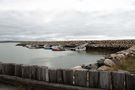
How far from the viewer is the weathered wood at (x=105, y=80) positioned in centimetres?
787

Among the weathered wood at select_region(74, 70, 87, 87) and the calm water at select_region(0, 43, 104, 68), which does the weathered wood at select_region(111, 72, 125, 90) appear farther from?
the calm water at select_region(0, 43, 104, 68)

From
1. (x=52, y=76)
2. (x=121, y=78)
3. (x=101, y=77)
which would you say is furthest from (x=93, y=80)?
(x=52, y=76)

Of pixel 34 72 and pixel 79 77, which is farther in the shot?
pixel 34 72

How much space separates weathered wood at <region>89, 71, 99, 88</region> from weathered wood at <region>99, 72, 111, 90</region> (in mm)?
103

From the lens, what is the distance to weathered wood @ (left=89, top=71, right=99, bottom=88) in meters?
8.04

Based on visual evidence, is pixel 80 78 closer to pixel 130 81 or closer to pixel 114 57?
pixel 130 81

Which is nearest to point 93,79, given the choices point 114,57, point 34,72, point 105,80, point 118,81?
point 105,80

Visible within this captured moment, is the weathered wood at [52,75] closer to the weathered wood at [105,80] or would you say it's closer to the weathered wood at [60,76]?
the weathered wood at [60,76]

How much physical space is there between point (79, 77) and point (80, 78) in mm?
46

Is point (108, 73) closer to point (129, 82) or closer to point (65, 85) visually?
point (129, 82)

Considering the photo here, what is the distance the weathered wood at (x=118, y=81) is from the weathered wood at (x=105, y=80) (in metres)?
0.12

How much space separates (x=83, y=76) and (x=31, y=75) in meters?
2.06

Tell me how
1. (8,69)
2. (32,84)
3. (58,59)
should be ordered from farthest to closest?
(58,59) → (8,69) → (32,84)

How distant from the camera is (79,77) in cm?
829
